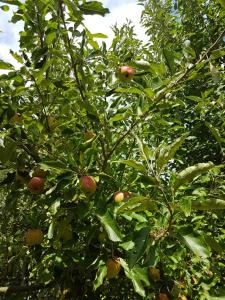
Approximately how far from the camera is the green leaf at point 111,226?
197cm

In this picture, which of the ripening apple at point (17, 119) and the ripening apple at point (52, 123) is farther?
the ripening apple at point (52, 123)

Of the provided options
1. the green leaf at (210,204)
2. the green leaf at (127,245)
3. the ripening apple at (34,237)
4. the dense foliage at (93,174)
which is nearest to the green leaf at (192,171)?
the dense foliage at (93,174)

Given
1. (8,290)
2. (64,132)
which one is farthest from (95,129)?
(8,290)

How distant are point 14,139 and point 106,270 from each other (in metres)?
1.15

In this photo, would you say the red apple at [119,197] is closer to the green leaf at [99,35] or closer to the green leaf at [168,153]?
the green leaf at [168,153]

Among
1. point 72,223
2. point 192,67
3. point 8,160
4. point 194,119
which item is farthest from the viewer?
point 194,119

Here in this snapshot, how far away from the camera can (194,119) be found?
4914 mm

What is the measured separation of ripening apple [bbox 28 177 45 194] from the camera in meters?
2.61

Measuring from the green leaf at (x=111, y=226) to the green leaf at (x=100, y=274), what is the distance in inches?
16.3

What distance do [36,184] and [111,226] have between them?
0.81 meters

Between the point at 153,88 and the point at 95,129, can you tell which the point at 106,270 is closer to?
the point at 95,129

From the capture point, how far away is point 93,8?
7.53 feet

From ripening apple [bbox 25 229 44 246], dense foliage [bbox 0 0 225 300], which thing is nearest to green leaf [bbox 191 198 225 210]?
dense foliage [bbox 0 0 225 300]

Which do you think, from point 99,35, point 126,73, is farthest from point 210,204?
point 99,35
